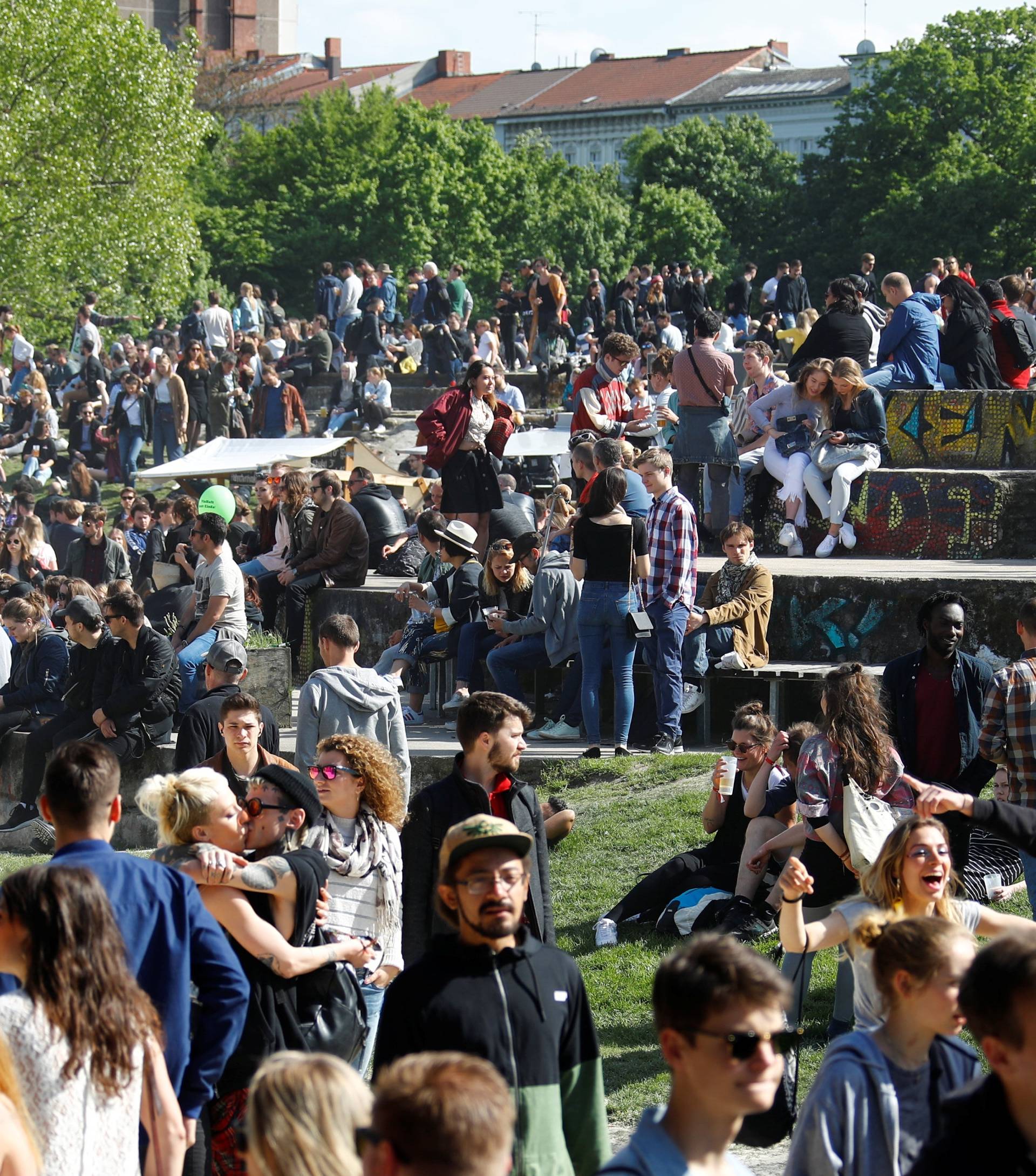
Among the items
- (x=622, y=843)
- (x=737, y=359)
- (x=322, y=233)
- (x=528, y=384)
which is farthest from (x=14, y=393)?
(x=322, y=233)

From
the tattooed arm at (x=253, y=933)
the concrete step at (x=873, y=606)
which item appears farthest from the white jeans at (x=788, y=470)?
the tattooed arm at (x=253, y=933)

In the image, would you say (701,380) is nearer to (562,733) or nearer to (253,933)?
(562,733)

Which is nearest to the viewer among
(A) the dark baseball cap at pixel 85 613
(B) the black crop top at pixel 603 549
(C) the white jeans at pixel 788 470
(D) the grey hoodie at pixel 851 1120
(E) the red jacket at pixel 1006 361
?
(D) the grey hoodie at pixel 851 1120

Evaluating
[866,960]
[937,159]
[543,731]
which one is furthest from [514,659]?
[937,159]

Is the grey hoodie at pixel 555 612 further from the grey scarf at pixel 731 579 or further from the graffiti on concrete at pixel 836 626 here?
the graffiti on concrete at pixel 836 626

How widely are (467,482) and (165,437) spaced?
15.3 m

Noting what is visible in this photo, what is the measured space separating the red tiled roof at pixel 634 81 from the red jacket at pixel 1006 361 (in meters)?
91.2

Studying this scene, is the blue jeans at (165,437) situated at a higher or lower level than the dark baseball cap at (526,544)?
higher

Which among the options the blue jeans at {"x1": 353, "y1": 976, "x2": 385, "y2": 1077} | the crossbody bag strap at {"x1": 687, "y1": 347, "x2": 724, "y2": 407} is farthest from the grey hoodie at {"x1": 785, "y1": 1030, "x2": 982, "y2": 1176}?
the crossbody bag strap at {"x1": 687, "y1": 347, "x2": 724, "y2": 407}

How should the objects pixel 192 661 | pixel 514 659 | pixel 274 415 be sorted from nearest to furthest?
pixel 514 659 → pixel 192 661 → pixel 274 415

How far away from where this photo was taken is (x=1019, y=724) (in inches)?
275

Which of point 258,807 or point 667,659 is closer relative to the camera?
point 258,807

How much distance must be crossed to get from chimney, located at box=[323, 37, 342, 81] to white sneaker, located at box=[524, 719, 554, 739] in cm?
10419

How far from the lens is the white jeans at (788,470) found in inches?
545
